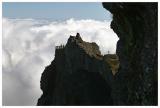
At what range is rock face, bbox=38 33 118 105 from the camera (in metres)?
105

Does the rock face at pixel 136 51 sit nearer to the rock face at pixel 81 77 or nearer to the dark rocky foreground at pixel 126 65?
the dark rocky foreground at pixel 126 65

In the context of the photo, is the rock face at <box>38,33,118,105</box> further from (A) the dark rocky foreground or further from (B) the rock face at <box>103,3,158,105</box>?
(B) the rock face at <box>103,3,158,105</box>

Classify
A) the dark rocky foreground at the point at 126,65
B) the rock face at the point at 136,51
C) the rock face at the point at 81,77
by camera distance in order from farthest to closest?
the rock face at the point at 81,77, the dark rocky foreground at the point at 126,65, the rock face at the point at 136,51

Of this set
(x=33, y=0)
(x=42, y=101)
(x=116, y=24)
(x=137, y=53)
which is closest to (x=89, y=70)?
(x=42, y=101)

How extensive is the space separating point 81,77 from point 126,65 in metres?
54.5

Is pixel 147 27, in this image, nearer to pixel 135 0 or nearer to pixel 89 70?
pixel 135 0

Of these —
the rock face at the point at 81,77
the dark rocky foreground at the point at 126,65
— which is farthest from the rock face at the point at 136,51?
the rock face at the point at 81,77

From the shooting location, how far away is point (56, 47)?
122 m

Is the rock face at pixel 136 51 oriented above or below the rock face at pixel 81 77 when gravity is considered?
above

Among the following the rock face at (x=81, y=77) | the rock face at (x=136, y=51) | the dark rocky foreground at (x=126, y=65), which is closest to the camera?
the rock face at (x=136, y=51)

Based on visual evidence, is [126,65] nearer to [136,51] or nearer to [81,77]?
[136,51]

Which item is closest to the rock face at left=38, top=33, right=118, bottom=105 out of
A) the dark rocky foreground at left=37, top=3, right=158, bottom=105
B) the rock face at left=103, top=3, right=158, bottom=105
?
the dark rocky foreground at left=37, top=3, right=158, bottom=105

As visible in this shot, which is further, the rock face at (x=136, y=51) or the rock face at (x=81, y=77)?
the rock face at (x=81, y=77)

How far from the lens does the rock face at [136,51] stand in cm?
4116
